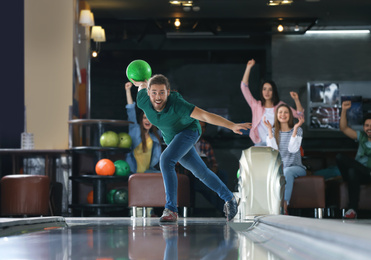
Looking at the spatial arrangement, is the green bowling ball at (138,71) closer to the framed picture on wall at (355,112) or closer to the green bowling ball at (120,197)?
the green bowling ball at (120,197)

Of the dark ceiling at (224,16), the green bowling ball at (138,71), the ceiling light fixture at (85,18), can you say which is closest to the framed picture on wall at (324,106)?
the dark ceiling at (224,16)

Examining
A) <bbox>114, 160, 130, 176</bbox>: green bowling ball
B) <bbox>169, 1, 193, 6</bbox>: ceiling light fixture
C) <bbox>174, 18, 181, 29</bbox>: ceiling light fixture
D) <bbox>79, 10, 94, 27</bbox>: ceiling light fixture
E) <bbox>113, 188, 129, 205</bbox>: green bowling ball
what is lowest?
<bbox>113, 188, 129, 205</bbox>: green bowling ball

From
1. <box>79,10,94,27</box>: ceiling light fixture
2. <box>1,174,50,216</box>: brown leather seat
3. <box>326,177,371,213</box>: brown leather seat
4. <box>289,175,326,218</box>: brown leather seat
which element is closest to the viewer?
<box>289,175,326,218</box>: brown leather seat

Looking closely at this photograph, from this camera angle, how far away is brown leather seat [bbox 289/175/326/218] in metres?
7.77

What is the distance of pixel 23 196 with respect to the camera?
311 inches

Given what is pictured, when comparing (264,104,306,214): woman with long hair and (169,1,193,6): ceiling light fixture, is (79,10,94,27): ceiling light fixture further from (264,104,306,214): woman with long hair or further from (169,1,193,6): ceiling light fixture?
(264,104,306,214): woman with long hair

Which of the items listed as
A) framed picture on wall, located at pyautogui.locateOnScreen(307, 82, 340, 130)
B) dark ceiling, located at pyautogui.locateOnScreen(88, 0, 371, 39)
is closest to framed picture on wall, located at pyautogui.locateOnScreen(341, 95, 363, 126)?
framed picture on wall, located at pyautogui.locateOnScreen(307, 82, 340, 130)

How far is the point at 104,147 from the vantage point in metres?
8.49

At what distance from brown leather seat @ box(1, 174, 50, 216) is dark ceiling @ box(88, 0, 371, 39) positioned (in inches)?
183

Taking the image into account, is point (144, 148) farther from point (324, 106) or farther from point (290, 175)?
point (324, 106)

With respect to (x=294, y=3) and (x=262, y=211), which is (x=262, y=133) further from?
(x=294, y=3)

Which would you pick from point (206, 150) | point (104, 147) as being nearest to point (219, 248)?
point (104, 147)

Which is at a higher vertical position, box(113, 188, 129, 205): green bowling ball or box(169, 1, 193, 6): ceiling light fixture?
box(169, 1, 193, 6): ceiling light fixture

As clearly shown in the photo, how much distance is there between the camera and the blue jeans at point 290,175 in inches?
289
